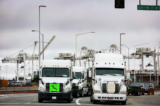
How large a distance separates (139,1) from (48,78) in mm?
9756

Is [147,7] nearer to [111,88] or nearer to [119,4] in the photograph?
[119,4]

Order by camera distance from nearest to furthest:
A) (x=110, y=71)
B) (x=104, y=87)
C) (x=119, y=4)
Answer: (x=104, y=87)
(x=119, y=4)
(x=110, y=71)

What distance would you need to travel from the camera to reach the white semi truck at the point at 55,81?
24297 mm

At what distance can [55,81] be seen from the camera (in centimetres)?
2442

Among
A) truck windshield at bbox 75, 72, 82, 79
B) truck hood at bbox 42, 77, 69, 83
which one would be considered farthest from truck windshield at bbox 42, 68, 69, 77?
truck windshield at bbox 75, 72, 82, 79

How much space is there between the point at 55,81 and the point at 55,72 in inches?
34.2

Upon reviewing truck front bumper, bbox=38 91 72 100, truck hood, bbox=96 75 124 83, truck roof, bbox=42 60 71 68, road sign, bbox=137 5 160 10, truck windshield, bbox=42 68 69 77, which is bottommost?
truck front bumper, bbox=38 91 72 100

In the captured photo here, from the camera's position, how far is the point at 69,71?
82.6 ft

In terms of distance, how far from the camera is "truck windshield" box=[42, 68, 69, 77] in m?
25.0

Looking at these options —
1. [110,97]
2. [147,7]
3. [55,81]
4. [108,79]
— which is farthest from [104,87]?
[147,7]

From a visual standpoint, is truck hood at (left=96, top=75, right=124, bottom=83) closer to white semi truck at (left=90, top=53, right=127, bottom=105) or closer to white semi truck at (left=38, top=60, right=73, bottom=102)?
white semi truck at (left=90, top=53, right=127, bottom=105)

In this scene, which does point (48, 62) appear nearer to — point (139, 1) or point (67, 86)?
point (67, 86)

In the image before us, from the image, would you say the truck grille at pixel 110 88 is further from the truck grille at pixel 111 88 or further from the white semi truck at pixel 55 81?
the white semi truck at pixel 55 81

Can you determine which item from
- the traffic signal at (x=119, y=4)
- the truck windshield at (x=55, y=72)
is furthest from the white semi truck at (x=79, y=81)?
the traffic signal at (x=119, y=4)
